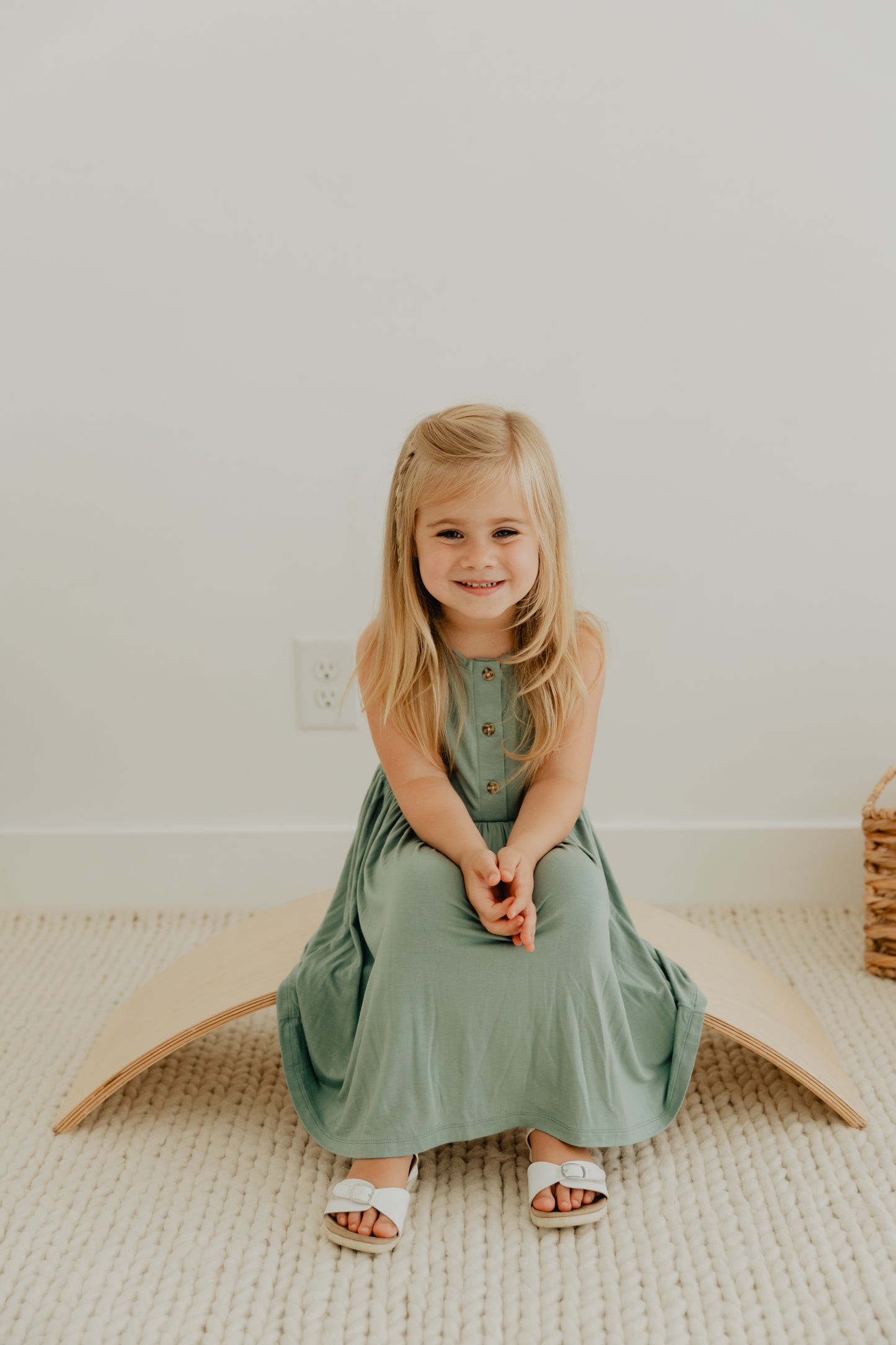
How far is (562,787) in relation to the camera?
1.02 metres

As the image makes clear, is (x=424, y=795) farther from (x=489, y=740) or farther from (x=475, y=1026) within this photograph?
(x=475, y=1026)

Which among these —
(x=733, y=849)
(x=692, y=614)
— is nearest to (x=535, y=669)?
(x=692, y=614)

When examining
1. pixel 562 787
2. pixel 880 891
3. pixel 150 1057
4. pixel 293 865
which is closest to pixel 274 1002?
pixel 150 1057

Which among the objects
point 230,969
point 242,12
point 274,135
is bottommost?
point 230,969

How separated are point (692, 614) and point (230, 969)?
0.77 meters

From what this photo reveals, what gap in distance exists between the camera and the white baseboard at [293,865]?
1.55 m

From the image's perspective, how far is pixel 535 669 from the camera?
3.42ft

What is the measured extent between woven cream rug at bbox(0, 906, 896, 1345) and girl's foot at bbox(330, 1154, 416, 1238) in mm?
18

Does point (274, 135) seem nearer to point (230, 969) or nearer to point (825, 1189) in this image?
point (230, 969)

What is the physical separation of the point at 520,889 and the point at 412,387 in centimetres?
77

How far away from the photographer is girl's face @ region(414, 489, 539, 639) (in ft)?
3.15

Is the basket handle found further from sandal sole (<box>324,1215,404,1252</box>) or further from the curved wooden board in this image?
sandal sole (<box>324,1215,404,1252</box>)

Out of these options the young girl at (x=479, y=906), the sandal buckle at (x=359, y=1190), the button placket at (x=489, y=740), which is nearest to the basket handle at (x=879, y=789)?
the young girl at (x=479, y=906)

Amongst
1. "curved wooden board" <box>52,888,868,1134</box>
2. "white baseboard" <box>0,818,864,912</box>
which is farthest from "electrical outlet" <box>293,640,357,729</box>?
"curved wooden board" <box>52,888,868,1134</box>
